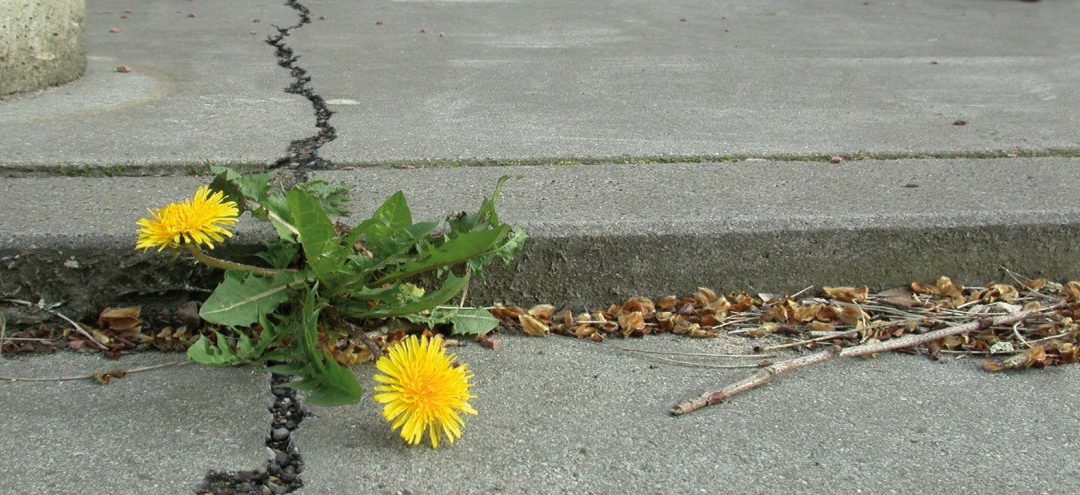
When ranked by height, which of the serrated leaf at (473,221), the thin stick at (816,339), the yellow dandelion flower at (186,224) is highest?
the yellow dandelion flower at (186,224)

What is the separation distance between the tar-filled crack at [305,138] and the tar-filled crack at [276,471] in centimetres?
89

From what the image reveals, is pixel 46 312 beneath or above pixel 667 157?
beneath

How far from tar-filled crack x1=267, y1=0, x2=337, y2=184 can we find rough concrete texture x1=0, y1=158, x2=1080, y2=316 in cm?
16

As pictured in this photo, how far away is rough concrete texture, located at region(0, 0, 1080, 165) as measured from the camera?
3012 mm

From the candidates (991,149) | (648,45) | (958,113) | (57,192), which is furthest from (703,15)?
(57,192)

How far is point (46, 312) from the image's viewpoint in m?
2.08

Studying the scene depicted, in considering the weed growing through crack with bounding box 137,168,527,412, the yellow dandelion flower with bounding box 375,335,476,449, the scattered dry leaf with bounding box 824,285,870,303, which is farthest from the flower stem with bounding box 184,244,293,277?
the scattered dry leaf with bounding box 824,285,870,303

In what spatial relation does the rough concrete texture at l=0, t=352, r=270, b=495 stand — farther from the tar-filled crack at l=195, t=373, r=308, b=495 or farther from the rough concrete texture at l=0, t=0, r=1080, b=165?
the rough concrete texture at l=0, t=0, r=1080, b=165

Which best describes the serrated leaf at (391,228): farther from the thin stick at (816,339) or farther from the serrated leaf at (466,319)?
the thin stick at (816,339)

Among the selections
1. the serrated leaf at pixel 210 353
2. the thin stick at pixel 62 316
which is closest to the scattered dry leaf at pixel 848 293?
the serrated leaf at pixel 210 353

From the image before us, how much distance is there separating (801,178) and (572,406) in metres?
1.15

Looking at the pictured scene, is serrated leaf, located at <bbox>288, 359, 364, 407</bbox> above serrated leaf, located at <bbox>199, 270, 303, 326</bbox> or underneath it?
underneath

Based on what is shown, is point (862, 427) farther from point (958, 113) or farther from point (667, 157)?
point (958, 113)

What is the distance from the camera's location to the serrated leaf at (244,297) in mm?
1803
